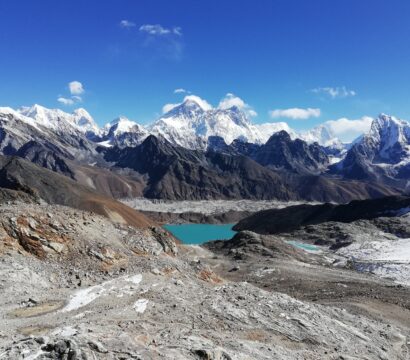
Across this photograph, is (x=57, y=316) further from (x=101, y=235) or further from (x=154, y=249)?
(x=154, y=249)

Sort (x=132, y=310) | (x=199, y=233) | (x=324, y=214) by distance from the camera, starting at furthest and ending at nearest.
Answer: (x=199, y=233), (x=324, y=214), (x=132, y=310)

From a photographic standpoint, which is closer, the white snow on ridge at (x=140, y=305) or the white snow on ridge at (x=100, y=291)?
the white snow on ridge at (x=140, y=305)

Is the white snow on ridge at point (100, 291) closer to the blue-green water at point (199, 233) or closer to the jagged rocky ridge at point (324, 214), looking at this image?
the blue-green water at point (199, 233)

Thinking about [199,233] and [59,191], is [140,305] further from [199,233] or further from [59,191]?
[199,233]

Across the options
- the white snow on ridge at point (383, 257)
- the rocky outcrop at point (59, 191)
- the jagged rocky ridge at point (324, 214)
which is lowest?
the white snow on ridge at point (383, 257)

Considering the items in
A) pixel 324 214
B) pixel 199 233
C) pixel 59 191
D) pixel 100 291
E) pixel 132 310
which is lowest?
pixel 199 233


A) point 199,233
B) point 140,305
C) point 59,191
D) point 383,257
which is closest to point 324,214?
point 199,233

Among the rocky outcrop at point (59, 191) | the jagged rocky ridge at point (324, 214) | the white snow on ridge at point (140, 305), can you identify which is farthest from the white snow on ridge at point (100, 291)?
the jagged rocky ridge at point (324, 214)

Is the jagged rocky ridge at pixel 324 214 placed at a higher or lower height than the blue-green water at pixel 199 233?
higher
